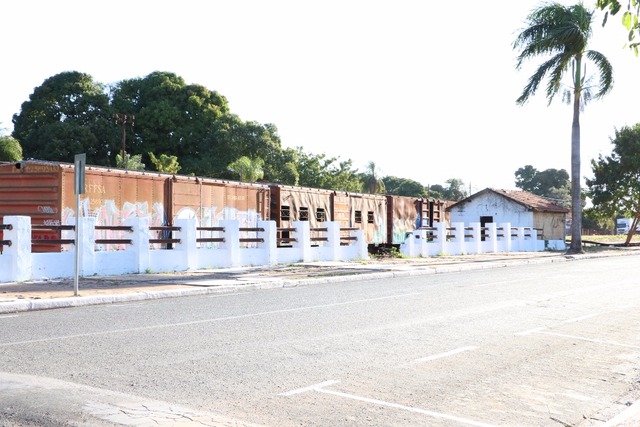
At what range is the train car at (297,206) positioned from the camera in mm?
27703

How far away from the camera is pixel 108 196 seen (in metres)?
21.3

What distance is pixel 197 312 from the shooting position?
478 inches

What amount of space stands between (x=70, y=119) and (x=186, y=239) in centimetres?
4056

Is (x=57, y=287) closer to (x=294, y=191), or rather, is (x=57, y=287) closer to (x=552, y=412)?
(x=552, y=412)

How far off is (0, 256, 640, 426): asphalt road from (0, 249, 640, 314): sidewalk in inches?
30.4

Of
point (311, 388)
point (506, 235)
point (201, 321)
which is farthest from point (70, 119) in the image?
point (311, 388)

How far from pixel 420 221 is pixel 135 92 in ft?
111

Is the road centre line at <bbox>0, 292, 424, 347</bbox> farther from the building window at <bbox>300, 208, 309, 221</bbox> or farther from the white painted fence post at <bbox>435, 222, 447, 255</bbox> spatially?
the white painted fence post at <bbox>435, 222, 447, 255</bbox>

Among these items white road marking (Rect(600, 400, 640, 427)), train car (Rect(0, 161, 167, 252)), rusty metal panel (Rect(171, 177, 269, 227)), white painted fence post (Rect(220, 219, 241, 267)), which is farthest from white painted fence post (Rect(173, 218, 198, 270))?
white road marking (Rect(600, 400, 640, 427))

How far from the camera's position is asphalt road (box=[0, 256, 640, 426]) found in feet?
18.6

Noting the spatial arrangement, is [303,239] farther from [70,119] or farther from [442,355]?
[70,119]

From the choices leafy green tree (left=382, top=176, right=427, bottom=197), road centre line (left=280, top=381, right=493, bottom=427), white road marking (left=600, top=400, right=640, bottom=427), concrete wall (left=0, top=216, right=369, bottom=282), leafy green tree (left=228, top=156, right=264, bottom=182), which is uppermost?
leafy green tree (left=382, top=176, right=427, bottom=197)

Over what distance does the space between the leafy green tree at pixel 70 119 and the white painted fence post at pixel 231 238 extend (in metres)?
36.2

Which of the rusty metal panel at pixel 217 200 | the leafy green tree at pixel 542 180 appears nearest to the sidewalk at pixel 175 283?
the rusty metal panel at pixel 217 200
